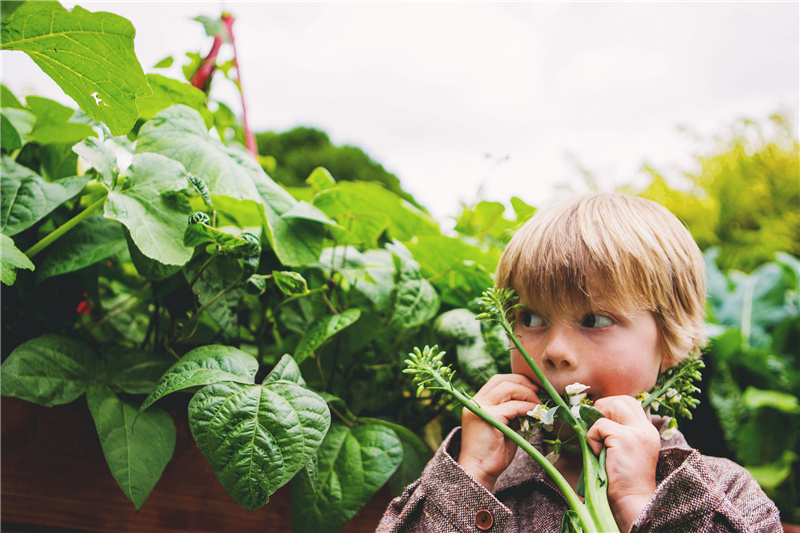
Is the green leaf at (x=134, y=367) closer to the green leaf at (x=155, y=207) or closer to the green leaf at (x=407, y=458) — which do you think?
the green leaf at (x=155, y=207)

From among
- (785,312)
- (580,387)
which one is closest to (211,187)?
(580,387)

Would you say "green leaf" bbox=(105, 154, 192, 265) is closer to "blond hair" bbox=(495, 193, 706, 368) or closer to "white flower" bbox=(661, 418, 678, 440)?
"blond hair" bbox=(495, 193, 706, 368)

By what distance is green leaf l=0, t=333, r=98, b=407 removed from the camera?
611 mm

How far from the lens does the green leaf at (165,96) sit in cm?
83

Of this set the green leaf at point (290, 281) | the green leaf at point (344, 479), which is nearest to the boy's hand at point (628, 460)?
the green leaf at point (344, 479)

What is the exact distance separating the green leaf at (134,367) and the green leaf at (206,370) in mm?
94

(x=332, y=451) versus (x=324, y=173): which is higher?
(x=324, y=173)

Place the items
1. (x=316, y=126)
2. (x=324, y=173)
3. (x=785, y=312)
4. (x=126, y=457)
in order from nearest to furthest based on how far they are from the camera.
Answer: (x=126, y=457) → (x=324, y=173) → (x=785, y=312) → (x=316, y=126)

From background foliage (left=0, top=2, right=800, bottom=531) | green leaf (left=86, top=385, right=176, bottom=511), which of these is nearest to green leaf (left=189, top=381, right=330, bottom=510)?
background foliage (left=0, top=2, right=800, bottom=531)

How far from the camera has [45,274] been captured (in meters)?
0.71

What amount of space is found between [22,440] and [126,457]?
0.77 feet

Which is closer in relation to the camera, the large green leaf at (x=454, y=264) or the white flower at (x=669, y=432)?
the white flower at (x=669, y=432)

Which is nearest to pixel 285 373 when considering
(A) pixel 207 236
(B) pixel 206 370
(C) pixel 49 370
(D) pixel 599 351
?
(B) pixel 206 370

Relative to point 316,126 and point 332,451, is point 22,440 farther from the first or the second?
point 316,126
